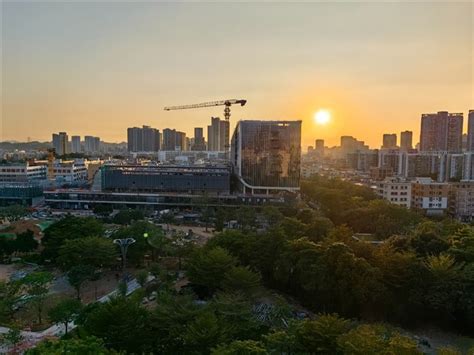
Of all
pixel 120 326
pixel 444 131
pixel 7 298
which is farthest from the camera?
pixel 444 131

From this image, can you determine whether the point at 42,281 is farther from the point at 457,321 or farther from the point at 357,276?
the point at 457,321

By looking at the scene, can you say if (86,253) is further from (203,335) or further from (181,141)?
(181,141)

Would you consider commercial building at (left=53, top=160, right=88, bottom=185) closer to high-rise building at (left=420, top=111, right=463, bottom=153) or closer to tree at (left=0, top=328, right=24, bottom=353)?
tree at (left=0, top=328, right=24, bottom=353)

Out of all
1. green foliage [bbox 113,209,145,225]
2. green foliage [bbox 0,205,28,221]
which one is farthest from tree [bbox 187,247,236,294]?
green foliage [bbox 0,205,28,221]

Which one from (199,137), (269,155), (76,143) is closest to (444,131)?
(269,155)

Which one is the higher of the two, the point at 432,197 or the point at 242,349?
the point at 432,197

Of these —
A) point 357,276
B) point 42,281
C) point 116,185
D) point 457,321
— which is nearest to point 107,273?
point 42,281
